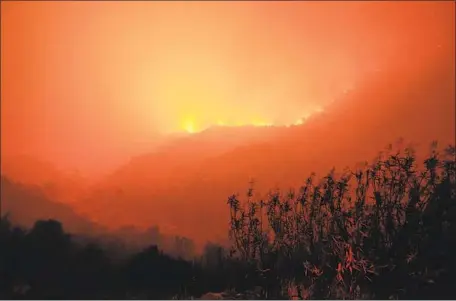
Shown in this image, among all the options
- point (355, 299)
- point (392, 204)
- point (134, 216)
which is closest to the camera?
point (355, 299)

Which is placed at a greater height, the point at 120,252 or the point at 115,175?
the point at 115,175

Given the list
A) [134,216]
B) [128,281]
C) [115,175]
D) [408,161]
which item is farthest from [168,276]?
[408,161]

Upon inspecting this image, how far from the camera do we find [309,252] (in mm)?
7699

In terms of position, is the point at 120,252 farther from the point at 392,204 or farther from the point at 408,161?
the point at 408,161

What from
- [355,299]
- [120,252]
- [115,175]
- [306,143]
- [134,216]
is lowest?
[355,299]

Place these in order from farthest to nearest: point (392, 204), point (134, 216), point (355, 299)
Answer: point (134, 216), point (392, 204), point (355, 299)

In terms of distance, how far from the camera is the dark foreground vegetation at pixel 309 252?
741 cm

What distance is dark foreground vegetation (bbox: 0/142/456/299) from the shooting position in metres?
7.41

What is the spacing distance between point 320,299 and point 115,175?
14.8 ft

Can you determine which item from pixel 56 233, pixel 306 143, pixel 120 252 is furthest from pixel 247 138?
pixel 56 233

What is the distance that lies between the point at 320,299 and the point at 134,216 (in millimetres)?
3734

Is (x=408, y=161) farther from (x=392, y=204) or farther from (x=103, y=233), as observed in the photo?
(x=103, y=233)

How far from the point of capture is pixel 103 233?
8258 millimetres

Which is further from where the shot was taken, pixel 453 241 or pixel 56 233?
pixel 56 233
